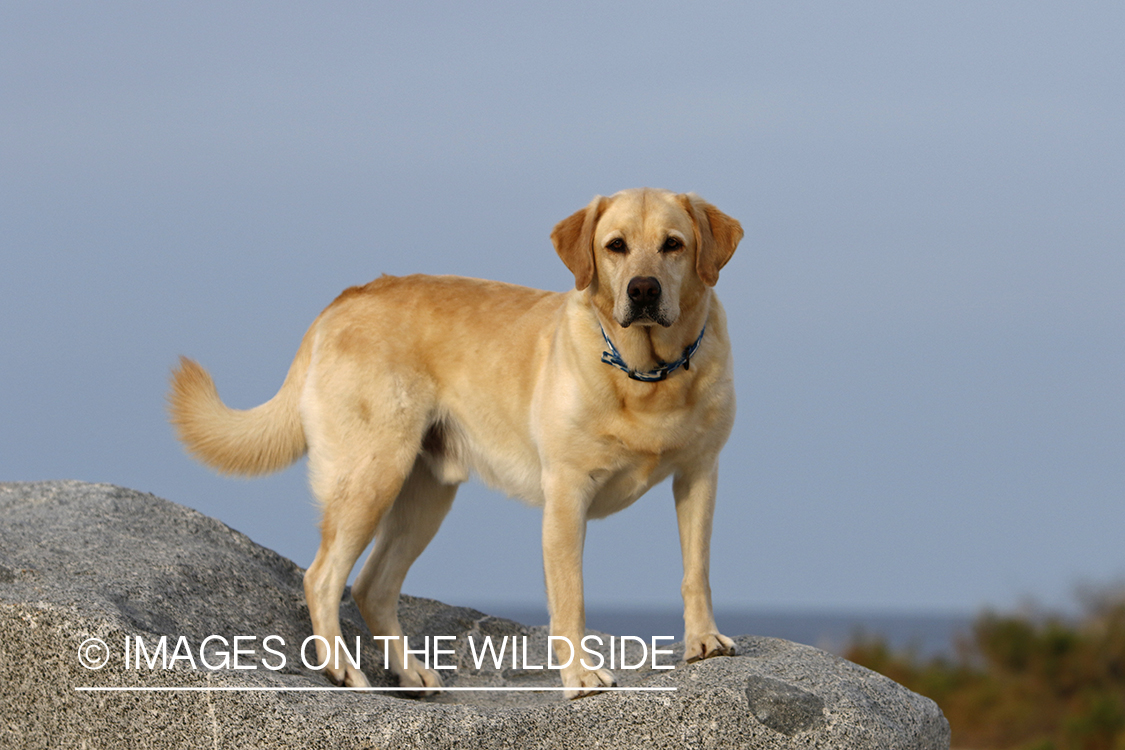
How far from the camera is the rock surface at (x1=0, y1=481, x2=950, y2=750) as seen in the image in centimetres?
430

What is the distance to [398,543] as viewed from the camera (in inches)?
238

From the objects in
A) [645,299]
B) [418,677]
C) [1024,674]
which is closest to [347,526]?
[418,677]

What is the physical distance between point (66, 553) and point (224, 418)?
110cm

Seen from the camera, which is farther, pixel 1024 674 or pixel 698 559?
pixel 1024 674

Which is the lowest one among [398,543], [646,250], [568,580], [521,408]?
[568,580]

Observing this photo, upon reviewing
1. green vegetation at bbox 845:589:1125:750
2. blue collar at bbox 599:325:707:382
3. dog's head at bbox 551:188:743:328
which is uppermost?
dog's head at bbox 551:188:743:328

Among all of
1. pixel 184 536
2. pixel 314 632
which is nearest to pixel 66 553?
pixel 184 536

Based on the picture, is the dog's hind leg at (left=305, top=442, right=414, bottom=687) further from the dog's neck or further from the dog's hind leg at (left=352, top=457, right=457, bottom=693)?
the dog's neck

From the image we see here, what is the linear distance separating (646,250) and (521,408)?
1238 millimetres

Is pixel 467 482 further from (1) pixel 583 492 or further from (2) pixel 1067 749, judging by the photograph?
(2) pixel 1067 749

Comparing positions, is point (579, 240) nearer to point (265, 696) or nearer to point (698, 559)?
point (698, 559)

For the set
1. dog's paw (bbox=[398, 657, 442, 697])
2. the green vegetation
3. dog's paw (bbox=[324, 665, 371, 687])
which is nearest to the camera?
dog's paw (bbox=[324, 665, 371, 687])

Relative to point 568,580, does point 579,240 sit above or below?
above

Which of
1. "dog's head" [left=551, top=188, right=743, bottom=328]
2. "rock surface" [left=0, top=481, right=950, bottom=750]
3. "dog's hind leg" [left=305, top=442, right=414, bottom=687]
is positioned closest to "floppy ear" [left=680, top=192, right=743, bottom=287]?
"dog's head" [left=551, top=188, right=743, bottom=328]
